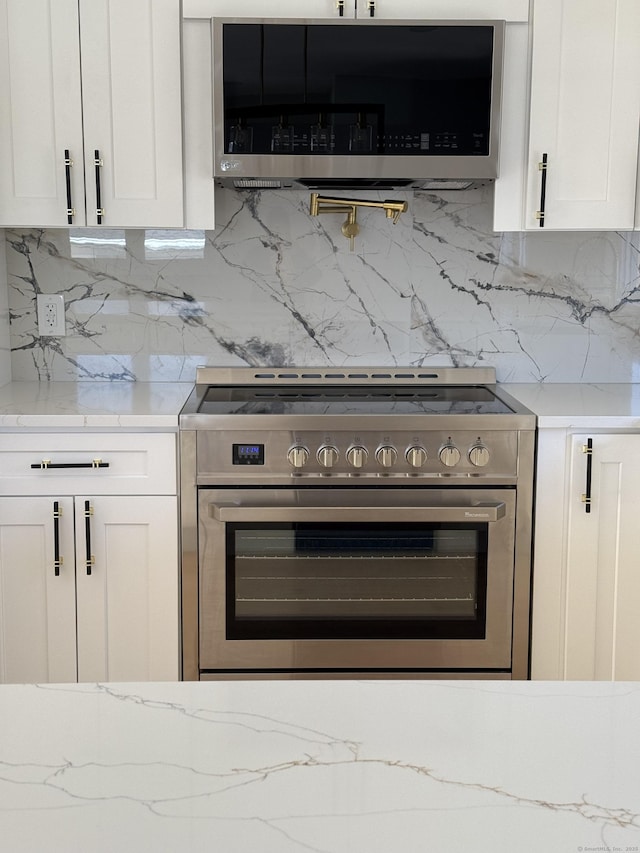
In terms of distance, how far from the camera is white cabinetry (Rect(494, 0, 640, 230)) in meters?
2.48

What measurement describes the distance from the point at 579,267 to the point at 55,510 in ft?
5.83

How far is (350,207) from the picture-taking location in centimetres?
282

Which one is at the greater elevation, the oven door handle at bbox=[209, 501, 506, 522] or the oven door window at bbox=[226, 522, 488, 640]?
the oven door handle at bbox=[209, 501, 506, 522]

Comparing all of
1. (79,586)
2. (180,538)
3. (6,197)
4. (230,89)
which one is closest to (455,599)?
(180,538)

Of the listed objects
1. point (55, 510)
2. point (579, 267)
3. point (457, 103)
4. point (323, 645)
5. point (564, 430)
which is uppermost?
point (457, 103)

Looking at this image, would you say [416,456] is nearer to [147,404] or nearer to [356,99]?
[147,404]

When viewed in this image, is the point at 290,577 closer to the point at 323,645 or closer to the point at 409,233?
the point at 323,645

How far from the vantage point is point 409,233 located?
2916mm

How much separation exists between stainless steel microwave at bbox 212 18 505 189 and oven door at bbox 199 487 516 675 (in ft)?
2.89

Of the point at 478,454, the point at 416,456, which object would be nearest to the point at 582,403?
the point at 478,454

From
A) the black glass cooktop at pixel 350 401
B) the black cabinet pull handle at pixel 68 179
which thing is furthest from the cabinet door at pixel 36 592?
the black cabinet pull handle at pixel 68 179

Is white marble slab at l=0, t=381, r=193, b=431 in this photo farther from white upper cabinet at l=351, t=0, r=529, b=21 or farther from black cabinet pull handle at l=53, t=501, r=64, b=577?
white upper cabinet at l=351, t=0, r=529, b=21

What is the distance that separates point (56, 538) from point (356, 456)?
812 millimetres

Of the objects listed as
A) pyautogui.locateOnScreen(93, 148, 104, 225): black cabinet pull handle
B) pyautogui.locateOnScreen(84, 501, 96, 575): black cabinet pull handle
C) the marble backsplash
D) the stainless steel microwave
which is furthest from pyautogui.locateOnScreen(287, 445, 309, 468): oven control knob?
pyautogui.locateOnScreen(93, 148, 104, 225): black cabinet pull handle
